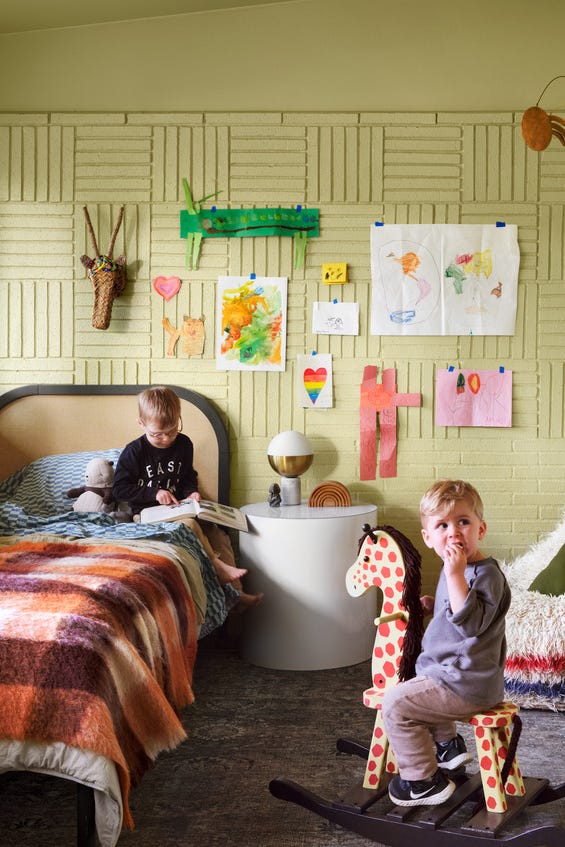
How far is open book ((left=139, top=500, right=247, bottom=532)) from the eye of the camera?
3160 mm

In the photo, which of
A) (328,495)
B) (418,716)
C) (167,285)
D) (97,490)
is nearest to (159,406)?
(97,490)

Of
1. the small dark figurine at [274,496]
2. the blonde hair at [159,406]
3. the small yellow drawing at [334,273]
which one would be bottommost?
the small dark figurine at [274,496]

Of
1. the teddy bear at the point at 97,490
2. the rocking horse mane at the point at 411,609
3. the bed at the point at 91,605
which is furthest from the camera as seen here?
the teddy bear at the point at 97,490

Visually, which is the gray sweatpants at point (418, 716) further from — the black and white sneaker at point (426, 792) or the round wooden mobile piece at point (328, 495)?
the round wooden mobile piece at point (328, 495)

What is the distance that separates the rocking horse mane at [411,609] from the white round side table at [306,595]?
1.12 metres

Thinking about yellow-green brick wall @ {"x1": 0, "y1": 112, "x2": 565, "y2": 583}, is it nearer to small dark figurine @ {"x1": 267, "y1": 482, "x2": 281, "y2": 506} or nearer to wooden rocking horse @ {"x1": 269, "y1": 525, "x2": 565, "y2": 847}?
small dark figurine @ {"x1": 267, "y1": 482, "x2": 281, "y2": 506}

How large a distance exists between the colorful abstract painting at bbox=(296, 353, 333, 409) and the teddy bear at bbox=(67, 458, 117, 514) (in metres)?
0.85

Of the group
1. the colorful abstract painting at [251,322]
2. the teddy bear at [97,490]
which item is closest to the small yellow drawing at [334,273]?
the colorful abstract painting at [251,322]

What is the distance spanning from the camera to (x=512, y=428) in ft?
12.3

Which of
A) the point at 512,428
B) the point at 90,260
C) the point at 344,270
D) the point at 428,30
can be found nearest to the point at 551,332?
the point at 512,428

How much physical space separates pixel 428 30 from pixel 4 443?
2.45m

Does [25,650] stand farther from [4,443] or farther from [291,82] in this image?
[291,82]

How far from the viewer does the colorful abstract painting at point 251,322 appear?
3760mm

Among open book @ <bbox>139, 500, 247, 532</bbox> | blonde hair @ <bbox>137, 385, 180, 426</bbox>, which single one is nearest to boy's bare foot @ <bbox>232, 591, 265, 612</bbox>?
open book @ <bbox>139, 500, 247, 532</bbox>
